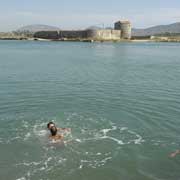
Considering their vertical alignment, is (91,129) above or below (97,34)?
below

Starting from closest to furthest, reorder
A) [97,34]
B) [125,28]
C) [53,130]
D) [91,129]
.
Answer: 1. [53,130]
2. [91,129]
3. [97,34]
4. [125,28]

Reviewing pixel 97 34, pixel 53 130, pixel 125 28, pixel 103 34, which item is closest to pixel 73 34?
pixel 97 34

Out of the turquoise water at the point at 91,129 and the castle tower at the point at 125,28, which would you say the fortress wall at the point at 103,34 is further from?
the turquoise water at the point at 91,129

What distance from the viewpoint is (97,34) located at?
581 feet

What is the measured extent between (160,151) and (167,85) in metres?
16.8

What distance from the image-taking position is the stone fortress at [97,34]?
17775cm

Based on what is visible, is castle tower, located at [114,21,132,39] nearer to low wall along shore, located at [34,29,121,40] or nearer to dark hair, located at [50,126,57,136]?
low wall along shore, located at [34,29,121,40]

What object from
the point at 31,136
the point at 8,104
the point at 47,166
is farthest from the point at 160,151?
the point at 8,104

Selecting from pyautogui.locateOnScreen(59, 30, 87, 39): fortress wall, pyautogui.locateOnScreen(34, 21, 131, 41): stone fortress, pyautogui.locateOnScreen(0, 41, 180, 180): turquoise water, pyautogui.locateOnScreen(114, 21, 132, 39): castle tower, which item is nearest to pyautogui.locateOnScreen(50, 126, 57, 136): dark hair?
pyautogui.locateOnScreen(0, 41, 180, 180): turquoise water

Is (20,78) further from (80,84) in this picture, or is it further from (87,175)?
(87,175)

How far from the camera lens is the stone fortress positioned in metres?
178

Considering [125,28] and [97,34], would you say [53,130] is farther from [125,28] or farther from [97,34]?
[125,28]

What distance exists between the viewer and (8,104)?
2328cm

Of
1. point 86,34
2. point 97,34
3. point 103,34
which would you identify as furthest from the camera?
point 86,34
